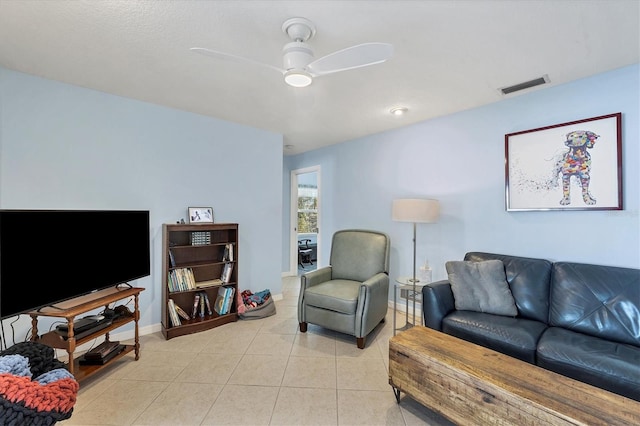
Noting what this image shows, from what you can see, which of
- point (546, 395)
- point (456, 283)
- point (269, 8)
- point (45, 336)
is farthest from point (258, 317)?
point (269, 8)

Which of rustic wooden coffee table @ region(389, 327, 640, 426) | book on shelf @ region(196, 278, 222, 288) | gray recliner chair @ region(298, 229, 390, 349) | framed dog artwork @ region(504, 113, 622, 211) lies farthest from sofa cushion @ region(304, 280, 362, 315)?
framed dog artwork @ region(504, 113, 622, 211)

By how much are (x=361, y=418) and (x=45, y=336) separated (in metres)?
2.24

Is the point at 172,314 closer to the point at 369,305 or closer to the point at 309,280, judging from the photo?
the point at 309,280

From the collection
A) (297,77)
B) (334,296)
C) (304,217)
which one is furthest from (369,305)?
(304,217)

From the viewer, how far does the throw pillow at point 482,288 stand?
228 cm

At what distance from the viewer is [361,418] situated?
1736mm

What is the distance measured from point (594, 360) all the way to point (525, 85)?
2.12m

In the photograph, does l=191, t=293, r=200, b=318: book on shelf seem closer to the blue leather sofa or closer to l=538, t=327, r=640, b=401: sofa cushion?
the blue leather sofa

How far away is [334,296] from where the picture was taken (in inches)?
109

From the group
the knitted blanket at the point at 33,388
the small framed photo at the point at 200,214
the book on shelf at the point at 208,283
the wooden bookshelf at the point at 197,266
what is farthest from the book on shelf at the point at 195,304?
the knitted blanket at the point at 33,388

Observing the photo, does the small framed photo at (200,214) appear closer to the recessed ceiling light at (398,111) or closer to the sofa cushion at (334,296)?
the sofa cushion at (334,296)

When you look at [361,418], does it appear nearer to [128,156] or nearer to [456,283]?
[456,283]

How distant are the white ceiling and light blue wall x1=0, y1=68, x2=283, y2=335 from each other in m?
0.23

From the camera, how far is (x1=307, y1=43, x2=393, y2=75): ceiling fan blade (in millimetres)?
1412
